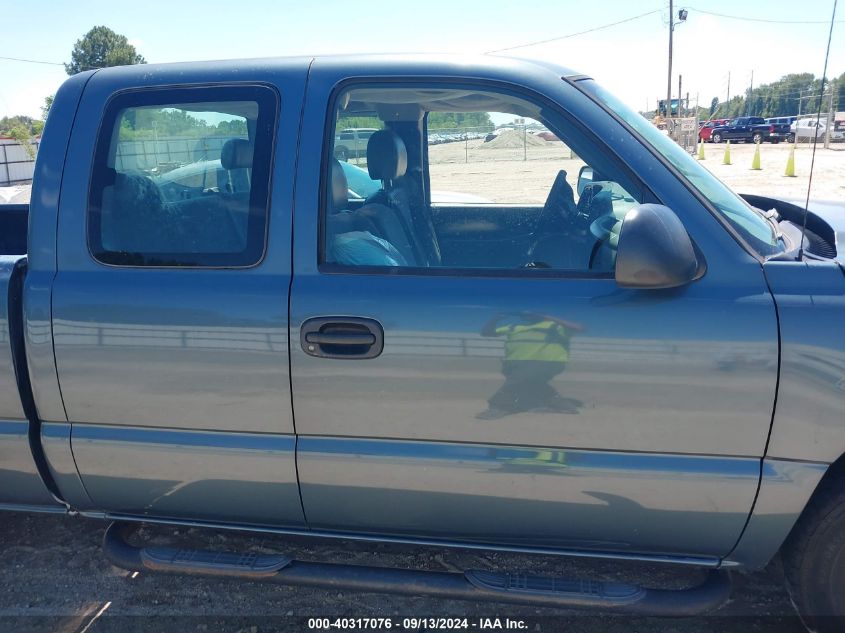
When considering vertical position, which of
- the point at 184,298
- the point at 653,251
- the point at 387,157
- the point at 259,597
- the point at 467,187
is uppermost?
the point at 387,157

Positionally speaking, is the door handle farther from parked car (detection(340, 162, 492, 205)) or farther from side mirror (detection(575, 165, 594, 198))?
side mirror (detection(575, 165, 594, 198))

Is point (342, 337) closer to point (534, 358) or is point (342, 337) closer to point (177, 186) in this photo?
point (534, 358)

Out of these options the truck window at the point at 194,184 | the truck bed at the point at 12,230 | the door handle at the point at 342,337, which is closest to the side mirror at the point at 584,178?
the door handle at the point at 342,337

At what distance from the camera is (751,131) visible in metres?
46.4

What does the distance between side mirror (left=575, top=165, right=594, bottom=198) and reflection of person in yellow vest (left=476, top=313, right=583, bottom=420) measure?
66 centimetres

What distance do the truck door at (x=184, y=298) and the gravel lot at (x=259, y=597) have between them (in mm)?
469

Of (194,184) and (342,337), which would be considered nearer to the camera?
(342,337)

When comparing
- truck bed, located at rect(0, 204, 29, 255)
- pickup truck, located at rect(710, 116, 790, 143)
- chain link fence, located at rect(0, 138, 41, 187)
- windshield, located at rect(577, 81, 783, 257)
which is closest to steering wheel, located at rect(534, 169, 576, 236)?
windshield, located at rect(577, 81, 783, 257)

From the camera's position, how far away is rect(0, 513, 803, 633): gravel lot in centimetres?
271

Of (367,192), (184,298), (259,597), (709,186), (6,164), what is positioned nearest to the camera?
(184,298)

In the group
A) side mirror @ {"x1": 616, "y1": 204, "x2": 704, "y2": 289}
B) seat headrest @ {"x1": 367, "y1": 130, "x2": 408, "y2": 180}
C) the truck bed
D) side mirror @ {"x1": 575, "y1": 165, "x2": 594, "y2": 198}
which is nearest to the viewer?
side mirror @ {"x1": 616, "y1": 204, "x2": 704, "y2": 289}

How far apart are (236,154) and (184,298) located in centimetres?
54

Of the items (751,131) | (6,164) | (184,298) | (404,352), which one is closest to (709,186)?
(404,352)

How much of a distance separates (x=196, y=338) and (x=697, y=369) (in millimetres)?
1567
